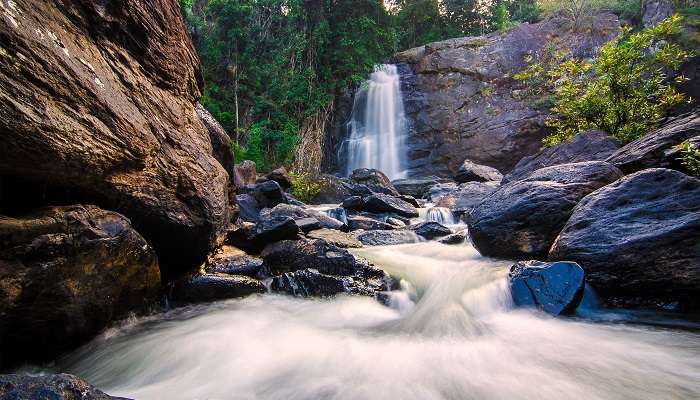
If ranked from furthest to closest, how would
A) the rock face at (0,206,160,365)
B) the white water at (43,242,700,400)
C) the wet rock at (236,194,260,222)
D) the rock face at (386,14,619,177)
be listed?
1. the rock face at (386,14,619,177)
2. the wet rock at (236,194,260,222)
3. the white water at (43,242,700,400)
4. the rock face at (0,206,160,365)

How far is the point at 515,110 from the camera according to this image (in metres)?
18.6

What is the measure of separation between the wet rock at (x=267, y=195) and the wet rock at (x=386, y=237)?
3.18 m

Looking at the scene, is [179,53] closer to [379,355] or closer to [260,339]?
[260,339]

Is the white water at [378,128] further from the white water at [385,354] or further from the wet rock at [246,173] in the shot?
the white water at [385,354]

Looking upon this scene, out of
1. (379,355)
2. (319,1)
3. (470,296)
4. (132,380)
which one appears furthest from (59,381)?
(319,1)

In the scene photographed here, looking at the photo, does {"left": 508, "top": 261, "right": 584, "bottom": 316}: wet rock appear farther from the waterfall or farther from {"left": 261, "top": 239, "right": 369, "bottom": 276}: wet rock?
the waterfall

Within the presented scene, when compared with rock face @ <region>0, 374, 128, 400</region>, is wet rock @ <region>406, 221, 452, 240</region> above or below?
above

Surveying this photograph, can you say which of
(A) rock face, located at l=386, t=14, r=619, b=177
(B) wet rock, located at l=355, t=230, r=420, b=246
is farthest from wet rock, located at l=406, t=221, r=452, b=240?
(A) rock face, located at l=386, t=14, r=619, b=177

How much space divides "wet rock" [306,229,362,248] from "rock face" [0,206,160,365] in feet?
10.6

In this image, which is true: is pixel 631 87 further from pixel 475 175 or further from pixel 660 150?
pixel 475 175

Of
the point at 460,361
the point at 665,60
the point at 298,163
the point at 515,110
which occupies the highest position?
the point at 515,110

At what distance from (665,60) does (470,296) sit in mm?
6424

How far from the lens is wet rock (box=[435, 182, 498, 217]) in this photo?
10039 mm

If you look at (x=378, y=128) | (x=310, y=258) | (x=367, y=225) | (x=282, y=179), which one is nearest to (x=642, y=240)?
(x=310, y=258)
